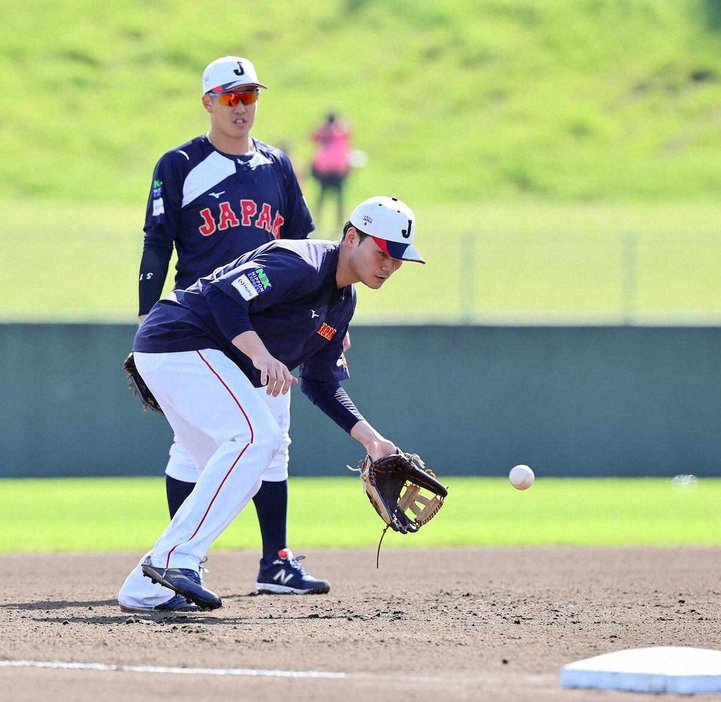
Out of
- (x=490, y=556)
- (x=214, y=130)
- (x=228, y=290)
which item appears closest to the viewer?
(x=228, y=290)

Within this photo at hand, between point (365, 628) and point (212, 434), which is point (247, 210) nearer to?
point (212, 434)

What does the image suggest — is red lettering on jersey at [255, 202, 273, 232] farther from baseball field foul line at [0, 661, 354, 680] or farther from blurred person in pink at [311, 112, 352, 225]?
blurred person in pink at [311, 112, 352, 225]

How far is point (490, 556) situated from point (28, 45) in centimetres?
3629

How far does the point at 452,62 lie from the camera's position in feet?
133

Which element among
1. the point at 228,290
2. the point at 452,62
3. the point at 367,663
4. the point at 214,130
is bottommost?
the point at 367,663

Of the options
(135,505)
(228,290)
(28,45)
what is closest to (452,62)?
(28,45)

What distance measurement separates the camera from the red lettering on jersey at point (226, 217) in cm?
704

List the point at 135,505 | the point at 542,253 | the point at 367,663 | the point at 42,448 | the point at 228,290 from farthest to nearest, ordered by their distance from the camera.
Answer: the point at 542,253
the point at 42,448
the point at 135,505
the point at 228,290
the point at 367,663

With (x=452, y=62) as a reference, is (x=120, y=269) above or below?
below

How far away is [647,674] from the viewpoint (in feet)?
15.0

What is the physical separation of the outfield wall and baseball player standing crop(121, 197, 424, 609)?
8.08m

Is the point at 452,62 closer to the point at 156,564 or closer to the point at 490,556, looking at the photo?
the point at 490,556

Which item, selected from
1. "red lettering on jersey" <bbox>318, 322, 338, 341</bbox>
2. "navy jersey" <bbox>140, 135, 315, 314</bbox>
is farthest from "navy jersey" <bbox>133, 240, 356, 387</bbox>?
"navy jersey" <bbox>140, 135, 315, 314</bbox>

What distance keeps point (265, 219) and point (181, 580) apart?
2.04 meters
